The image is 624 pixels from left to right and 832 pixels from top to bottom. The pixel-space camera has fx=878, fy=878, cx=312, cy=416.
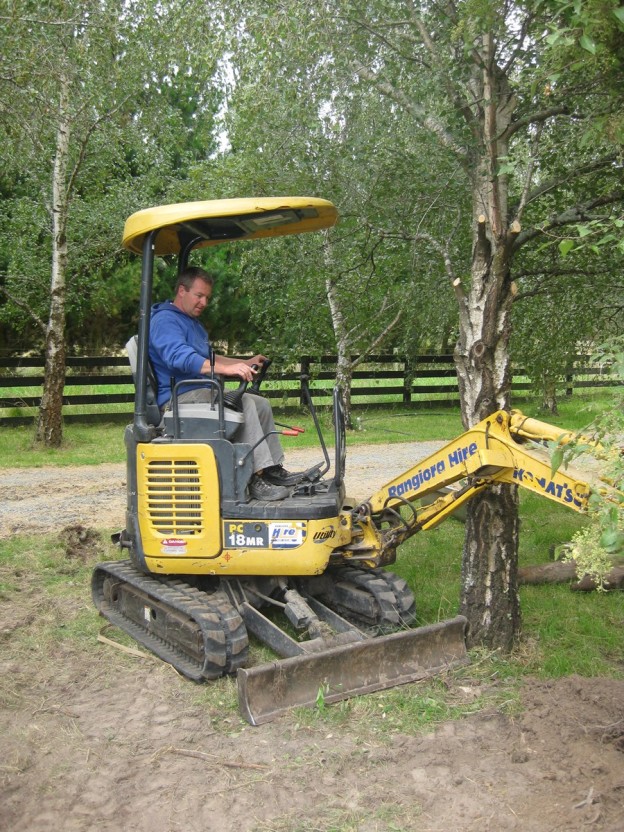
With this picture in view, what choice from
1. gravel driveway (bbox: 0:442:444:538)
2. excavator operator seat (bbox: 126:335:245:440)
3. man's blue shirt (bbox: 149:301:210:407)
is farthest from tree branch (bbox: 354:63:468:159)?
gravel driveway (bbox: 0:442:444:538)

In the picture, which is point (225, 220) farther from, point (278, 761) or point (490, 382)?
point (278, 761)

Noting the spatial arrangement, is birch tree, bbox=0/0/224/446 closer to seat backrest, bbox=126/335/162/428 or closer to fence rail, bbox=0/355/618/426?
fence rail, bbox=0/355/618/426

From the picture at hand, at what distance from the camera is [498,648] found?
529cm

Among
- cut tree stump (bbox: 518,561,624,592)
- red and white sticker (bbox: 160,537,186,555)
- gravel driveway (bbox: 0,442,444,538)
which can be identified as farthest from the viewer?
gravel driveway (bbox: 0,442,444,538)

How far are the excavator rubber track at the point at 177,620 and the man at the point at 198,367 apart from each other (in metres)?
0.76

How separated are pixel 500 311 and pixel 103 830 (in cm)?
353

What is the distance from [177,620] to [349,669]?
3.75 ft

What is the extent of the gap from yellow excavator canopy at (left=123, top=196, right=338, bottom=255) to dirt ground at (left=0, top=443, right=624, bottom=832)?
8.88ft

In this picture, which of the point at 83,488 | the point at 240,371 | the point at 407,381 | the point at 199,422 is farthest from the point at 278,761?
the point at 407,381

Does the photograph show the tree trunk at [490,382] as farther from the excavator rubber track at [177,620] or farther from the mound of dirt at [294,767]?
the excavator rubber track at [177,620]

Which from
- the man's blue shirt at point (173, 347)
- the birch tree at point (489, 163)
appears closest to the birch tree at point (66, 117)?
the birch tree at point (489, 163)

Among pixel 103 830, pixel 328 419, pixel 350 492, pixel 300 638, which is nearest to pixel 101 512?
pixel 350 492

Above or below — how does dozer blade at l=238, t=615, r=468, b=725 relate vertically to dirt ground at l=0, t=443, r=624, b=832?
above

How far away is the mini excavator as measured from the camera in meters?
4.90
